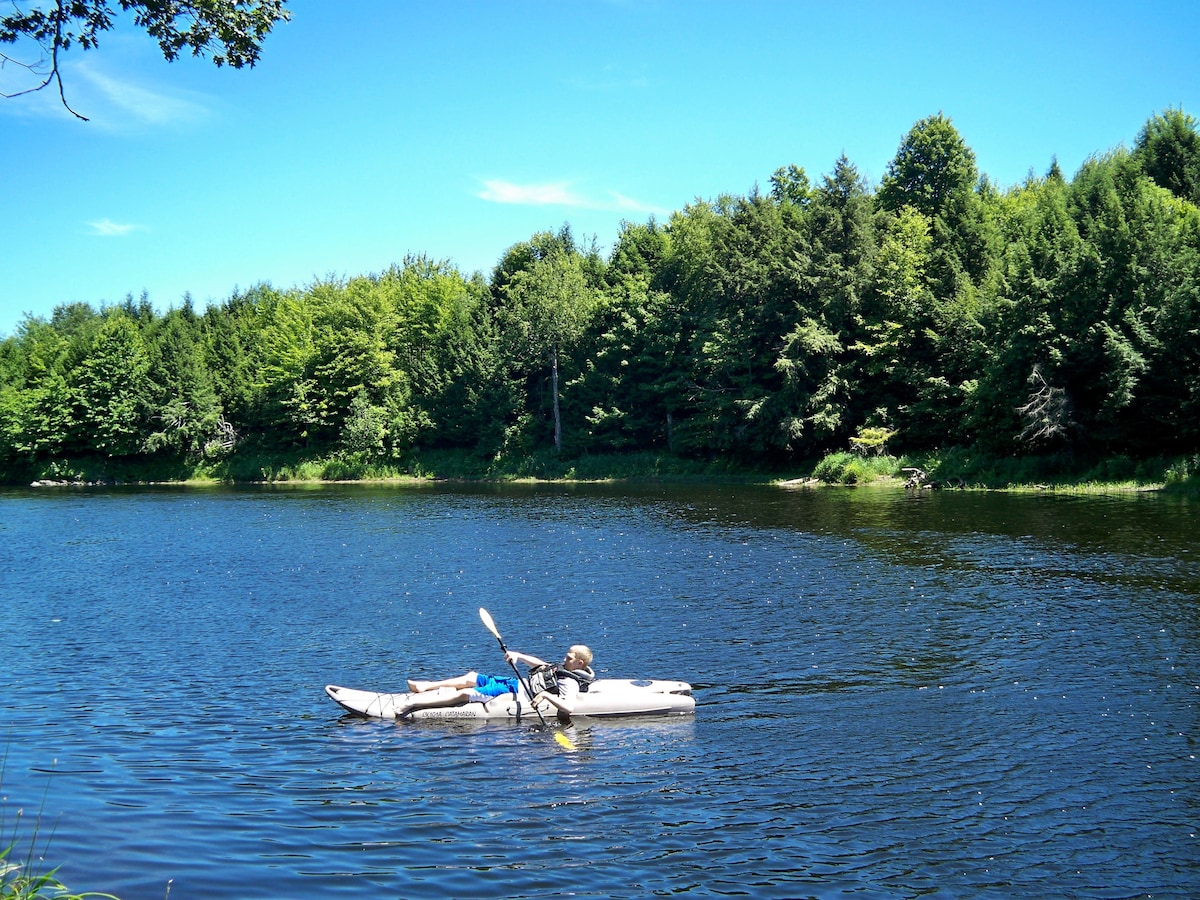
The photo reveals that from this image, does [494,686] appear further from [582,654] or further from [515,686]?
[582,654]

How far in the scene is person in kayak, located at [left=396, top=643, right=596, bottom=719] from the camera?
1577cm

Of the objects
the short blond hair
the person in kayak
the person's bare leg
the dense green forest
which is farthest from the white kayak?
the dense green forest

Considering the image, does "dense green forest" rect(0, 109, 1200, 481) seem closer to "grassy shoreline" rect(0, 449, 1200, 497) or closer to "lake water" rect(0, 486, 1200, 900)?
"grassy shoreline" rect(0, 449, 1200, 497)

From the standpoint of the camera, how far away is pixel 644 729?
607 inches

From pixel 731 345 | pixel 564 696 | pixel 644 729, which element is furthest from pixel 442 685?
pixel 731 345

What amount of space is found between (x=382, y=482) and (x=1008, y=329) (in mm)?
47066

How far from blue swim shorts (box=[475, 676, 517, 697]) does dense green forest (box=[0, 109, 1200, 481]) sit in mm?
36209

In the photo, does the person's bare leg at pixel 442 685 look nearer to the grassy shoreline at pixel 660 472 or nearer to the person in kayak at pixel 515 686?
the person in kayak at pixel 515 686

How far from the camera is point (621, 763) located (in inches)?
551

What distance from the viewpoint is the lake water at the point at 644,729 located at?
10.6m

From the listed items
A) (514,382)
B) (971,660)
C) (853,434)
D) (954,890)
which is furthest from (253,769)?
(514,382)

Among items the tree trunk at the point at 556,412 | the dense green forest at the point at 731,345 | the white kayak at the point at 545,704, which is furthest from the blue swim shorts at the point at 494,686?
the tree trunk at the point at 556,412

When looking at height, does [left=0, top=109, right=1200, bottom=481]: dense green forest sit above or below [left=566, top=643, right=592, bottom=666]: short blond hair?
above

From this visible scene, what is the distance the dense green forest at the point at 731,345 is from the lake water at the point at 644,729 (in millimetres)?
16769
